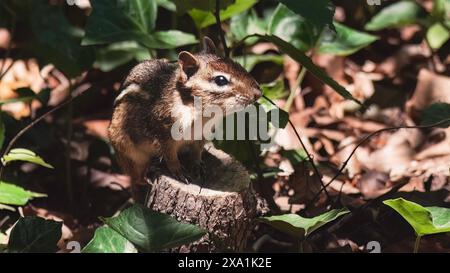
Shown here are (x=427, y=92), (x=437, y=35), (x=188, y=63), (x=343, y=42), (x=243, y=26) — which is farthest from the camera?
(x=437, y=35)

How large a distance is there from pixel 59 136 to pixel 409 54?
354 cm

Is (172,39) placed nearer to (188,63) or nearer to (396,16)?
(188,63)

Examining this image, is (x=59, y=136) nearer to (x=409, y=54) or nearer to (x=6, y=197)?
(x=6, y=197)

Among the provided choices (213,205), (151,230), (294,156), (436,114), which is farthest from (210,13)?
(151,230)

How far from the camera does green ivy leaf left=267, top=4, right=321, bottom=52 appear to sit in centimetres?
604

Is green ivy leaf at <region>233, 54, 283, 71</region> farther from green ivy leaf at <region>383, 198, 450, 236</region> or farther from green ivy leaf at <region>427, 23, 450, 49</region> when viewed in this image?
green ivy leaf at <region>383, 198, 450, 236</region>

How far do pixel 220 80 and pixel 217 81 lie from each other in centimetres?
2

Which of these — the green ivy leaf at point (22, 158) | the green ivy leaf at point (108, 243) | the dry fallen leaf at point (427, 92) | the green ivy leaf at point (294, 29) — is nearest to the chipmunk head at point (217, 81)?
the green ivy leaf at point (108, 243)

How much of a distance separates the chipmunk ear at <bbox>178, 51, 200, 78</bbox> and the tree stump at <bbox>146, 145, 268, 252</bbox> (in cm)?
66

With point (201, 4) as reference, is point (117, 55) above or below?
below

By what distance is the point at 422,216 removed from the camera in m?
4.07

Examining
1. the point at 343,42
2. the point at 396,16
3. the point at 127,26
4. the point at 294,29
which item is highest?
the point at 127,26

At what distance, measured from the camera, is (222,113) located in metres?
4.71

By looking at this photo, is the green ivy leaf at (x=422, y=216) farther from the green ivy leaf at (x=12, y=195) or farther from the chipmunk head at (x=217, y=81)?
the green ivy leaf at (x=12, y=195)
